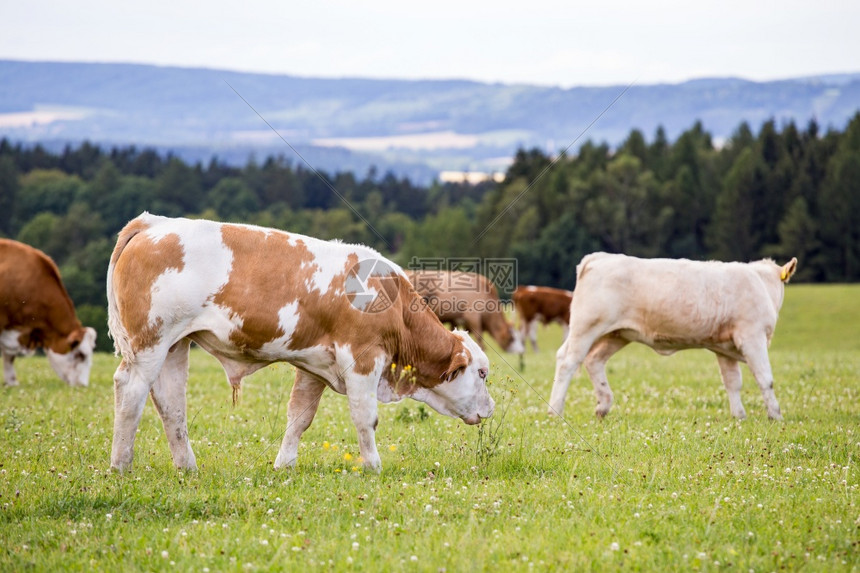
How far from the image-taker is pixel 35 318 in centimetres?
1639

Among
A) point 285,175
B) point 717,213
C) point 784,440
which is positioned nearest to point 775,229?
point 717,213

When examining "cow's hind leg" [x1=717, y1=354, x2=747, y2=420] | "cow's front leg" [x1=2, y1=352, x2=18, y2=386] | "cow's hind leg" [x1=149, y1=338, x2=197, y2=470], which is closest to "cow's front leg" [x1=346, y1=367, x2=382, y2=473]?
"cow's hind leg" [x1=149, y1=338, x2=197, y2=470]

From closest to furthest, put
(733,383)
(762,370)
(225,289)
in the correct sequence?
(225,289)
(762,370)
(733,383)

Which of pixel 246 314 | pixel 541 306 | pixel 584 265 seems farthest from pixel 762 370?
Answer: pixel 541 306

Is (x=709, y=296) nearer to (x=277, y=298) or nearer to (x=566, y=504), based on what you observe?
(x=566, y=504)

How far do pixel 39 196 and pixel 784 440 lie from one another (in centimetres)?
12879

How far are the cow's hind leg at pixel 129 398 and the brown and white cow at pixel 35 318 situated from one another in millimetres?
8527

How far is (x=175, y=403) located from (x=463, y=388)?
116 inches

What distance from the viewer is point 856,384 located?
14.7m

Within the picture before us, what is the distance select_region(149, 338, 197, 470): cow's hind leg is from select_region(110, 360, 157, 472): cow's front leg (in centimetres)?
30

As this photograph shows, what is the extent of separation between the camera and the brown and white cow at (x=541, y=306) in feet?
114

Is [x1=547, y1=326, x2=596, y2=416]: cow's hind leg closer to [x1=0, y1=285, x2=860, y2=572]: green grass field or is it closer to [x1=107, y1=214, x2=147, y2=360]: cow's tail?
[x1=0, y1=285, x2=860, y2=572]: green grass field

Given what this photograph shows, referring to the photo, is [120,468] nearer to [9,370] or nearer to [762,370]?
[762,370]

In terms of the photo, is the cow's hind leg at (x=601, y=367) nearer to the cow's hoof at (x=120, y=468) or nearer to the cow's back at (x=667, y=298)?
the cow's back at (x=667, y=298)
